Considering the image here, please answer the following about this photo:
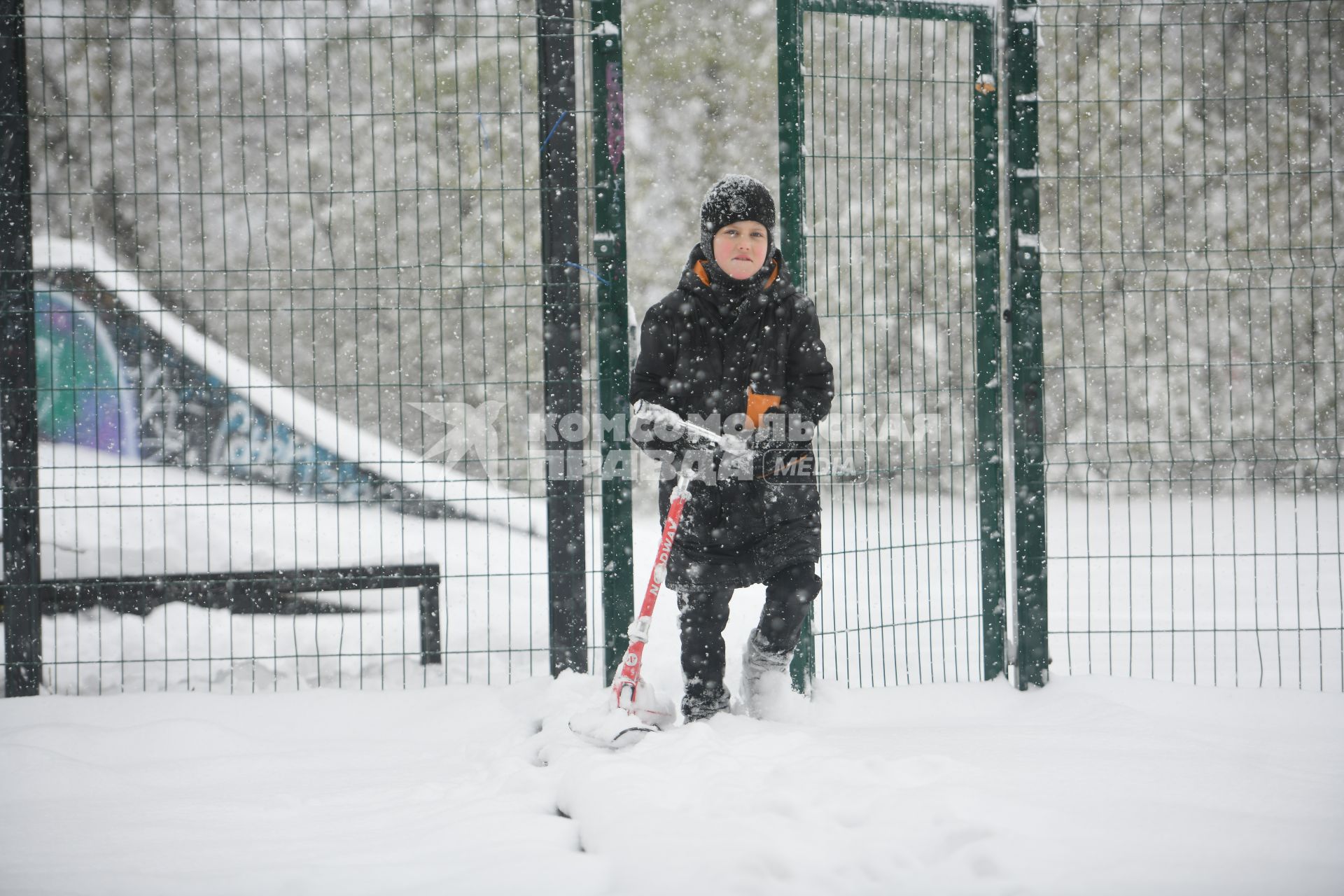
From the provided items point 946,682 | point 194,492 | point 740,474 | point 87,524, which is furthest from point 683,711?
point 87,524

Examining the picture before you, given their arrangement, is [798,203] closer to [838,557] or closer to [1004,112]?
[1004,112]

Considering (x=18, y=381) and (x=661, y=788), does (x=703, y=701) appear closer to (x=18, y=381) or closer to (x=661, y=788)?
(x=661, y=788)

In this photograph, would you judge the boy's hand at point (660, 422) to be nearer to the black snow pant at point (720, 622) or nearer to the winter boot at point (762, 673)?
the black snow pant at point (720, 622)

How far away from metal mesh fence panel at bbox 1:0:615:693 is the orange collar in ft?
2.11

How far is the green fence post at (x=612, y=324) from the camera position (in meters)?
3.19

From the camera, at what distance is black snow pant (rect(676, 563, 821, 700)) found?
284 centimetres

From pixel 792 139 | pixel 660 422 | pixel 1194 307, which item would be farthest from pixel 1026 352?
pixel 1194 307

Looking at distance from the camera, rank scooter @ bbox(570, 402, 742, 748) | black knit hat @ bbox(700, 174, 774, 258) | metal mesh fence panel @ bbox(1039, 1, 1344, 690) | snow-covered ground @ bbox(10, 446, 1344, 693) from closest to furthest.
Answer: scooter @ bbox(570, 402, 742, 748)
black knit hat @ bbox(700, 174, 774, 258)
snow-covered ground @ bbox(10, 446, 1344, 693)
metal mesh fence panel @ bbox(1039, 1, 1344, 690)

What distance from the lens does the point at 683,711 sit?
287 centimetres

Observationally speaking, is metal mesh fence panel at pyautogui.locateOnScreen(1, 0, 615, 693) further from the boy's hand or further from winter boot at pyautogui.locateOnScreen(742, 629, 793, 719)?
winter boot at pyautogui.locateOnScreen(742, 629, 793, 719)

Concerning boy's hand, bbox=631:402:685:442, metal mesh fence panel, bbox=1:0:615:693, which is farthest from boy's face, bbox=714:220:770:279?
metal mesh fence panel, bbox=1:0:615:693

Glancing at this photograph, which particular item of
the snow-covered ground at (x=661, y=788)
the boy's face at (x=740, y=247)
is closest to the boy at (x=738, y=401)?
the boy's face at (x=740, y=247)

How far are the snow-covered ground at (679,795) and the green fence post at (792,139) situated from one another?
38.4 inches

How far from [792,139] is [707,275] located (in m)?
0.82
